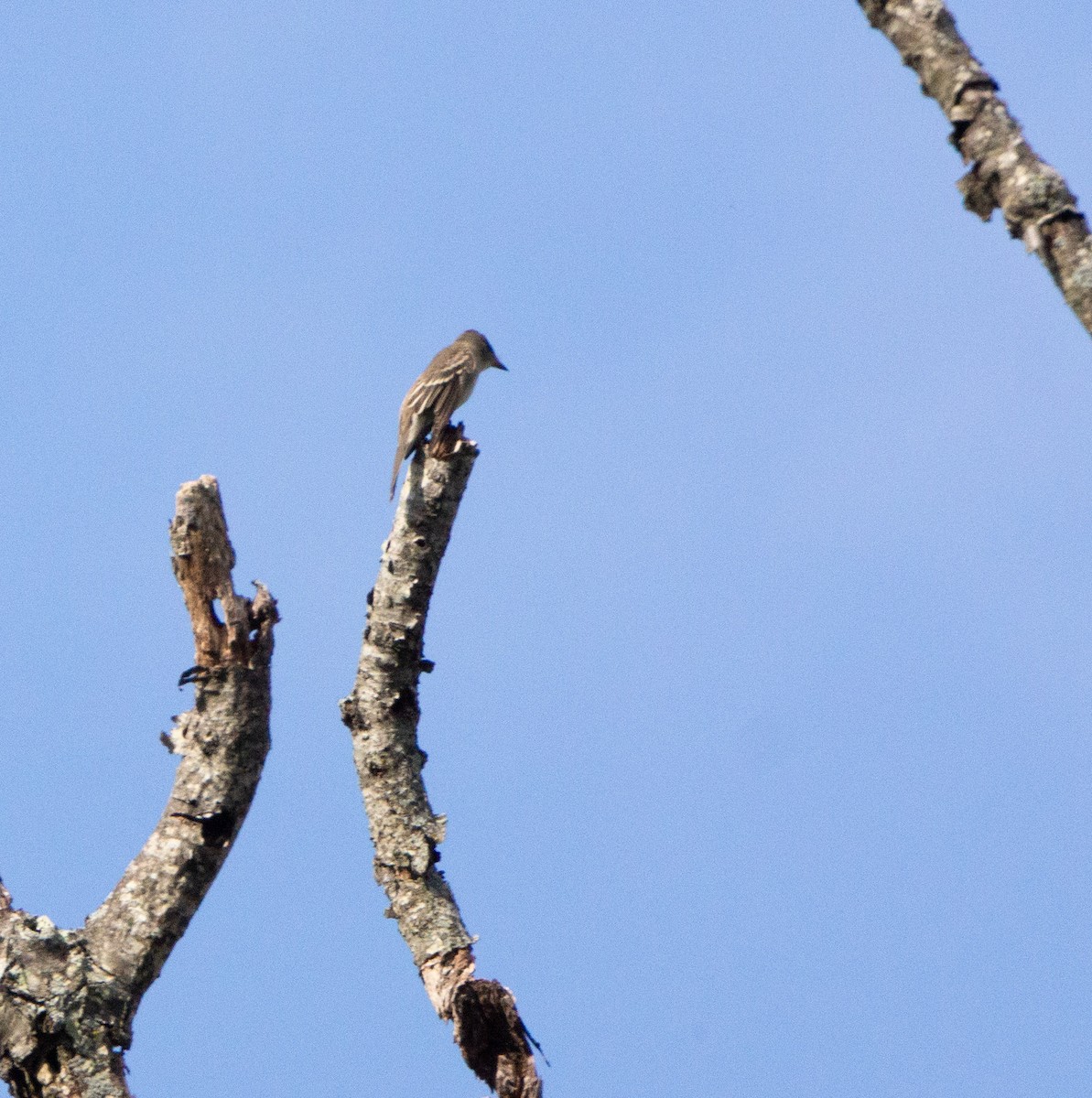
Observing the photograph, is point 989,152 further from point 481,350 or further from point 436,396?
point 481,350

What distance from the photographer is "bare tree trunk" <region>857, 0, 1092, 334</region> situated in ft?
11.7

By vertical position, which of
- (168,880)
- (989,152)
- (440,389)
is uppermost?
(440,389)

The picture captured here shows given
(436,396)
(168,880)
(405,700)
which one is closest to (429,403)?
(436,396)

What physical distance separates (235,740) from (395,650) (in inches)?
43.8

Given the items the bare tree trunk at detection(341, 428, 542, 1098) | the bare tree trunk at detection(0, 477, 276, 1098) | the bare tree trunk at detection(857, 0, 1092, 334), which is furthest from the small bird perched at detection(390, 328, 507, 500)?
the bare tree trunk at detection(857, 0, 1092, 334)

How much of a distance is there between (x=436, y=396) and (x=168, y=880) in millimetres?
3558

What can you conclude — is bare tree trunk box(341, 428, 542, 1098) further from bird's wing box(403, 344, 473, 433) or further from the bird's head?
the bird's head

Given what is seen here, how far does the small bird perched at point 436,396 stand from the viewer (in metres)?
8.38

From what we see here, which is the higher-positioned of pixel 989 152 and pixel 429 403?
pixel 429 403

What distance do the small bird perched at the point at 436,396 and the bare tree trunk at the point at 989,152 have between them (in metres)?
4.30

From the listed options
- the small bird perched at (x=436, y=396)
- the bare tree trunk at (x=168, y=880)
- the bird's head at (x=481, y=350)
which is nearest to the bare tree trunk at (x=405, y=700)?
the small bird perched at (x=436, y=396)

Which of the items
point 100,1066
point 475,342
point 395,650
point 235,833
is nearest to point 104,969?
point 100,1066

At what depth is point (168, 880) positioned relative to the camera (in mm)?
6320

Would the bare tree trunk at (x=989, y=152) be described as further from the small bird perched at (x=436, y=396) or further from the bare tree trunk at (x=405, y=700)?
the small bird perched at (x=436, y=396)
